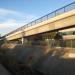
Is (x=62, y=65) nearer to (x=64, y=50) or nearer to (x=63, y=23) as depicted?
(x=64, y=50)

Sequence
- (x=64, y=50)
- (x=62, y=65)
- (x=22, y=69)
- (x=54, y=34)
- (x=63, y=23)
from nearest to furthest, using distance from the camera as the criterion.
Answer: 1. (x=62, y=65)
2. (x=22, y=69)
3. (x=64, y=50)
4. (x=63, y=23)
5. (x=54, y=34)

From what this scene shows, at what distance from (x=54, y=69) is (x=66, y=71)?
2.44m

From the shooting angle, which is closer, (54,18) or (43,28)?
(54,18)

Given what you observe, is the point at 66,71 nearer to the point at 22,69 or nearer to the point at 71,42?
the point at 22,69

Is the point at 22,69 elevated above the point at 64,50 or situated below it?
below

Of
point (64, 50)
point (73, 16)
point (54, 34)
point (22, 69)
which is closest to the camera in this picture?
point (22, 69)

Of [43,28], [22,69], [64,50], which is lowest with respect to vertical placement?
[22,69]

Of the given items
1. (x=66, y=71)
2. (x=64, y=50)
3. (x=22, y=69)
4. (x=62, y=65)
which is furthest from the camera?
(x=64, y=50)

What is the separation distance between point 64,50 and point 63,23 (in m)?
6.89

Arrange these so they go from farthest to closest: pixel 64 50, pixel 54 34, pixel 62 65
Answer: pixel 54 34 → pixel 64 50 → pixel 62 65

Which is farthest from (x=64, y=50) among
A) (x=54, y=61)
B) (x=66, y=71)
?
(x=66, y=71)

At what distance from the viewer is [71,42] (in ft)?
107

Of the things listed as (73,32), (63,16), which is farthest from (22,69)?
(73,32)

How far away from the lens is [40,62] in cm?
2692
